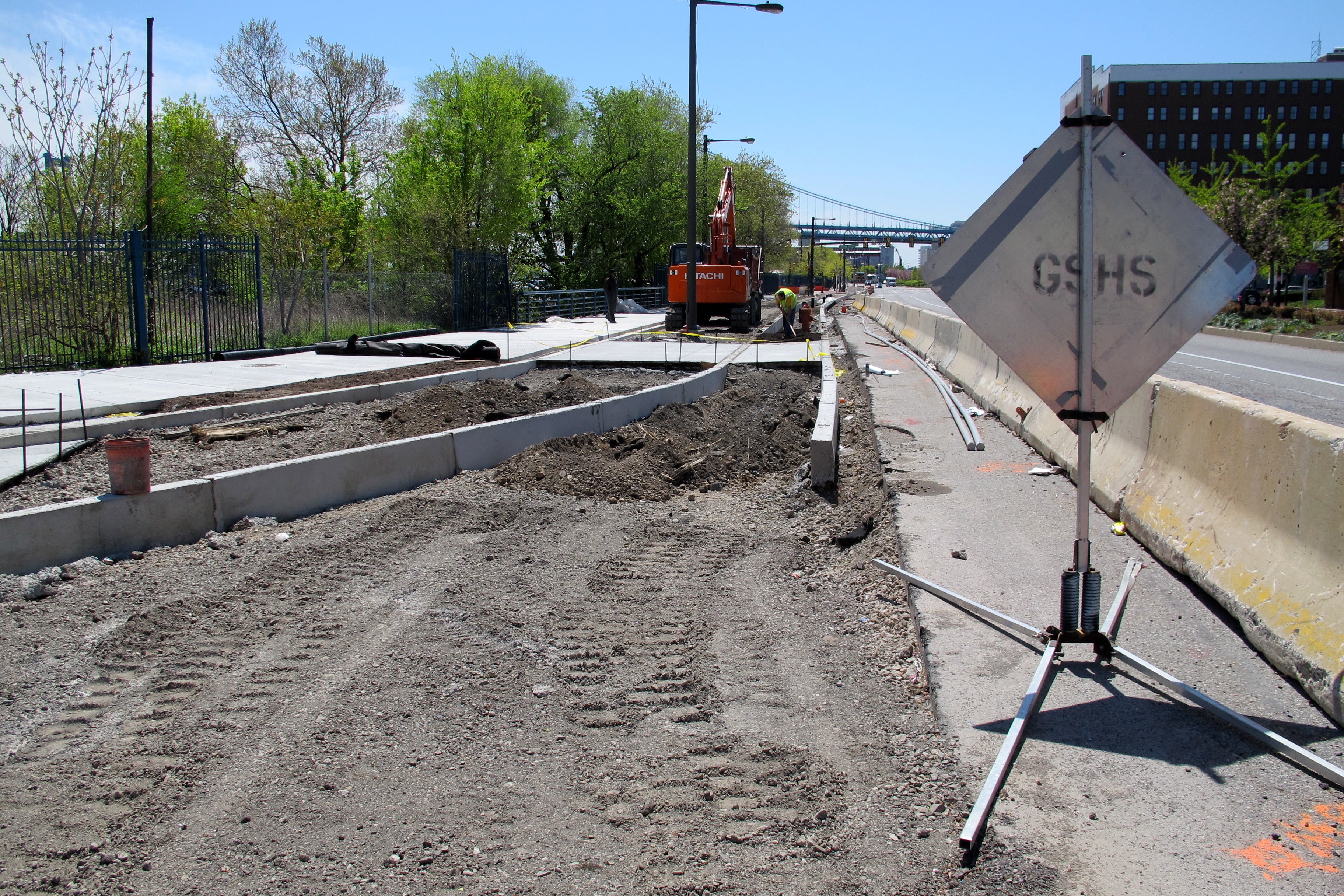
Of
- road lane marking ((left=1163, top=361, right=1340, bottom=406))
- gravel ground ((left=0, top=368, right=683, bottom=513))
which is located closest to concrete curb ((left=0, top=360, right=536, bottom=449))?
gravel ground ((left=0, top=368, right=683, bottom=513))

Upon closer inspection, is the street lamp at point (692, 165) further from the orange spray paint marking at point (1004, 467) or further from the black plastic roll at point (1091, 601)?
the black plastic roll at point (1091, 601)

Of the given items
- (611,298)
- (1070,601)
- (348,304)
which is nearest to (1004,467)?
(1070,601)

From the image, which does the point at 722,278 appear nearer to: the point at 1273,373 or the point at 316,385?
the point at 1273,373

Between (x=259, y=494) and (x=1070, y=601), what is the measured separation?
5.64 m

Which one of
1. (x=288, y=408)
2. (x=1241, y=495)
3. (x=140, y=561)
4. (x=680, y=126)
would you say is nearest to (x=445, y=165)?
(x=680, y=126)

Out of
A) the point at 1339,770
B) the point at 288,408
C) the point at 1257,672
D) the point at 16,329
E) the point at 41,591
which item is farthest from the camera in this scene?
the point at 16,329

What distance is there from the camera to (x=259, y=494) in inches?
277

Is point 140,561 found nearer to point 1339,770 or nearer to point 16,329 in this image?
point 1339,770

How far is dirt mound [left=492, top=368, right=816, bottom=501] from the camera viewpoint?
8.47m

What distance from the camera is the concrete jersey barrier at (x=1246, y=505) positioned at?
383 cm

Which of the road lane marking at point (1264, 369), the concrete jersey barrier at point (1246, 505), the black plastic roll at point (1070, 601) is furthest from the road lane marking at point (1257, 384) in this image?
Result: the black plastic roll at point (1070, 601)

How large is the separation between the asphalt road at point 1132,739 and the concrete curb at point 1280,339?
2054cm

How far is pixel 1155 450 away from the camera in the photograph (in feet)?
20.1

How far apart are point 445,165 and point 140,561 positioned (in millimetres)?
38383
